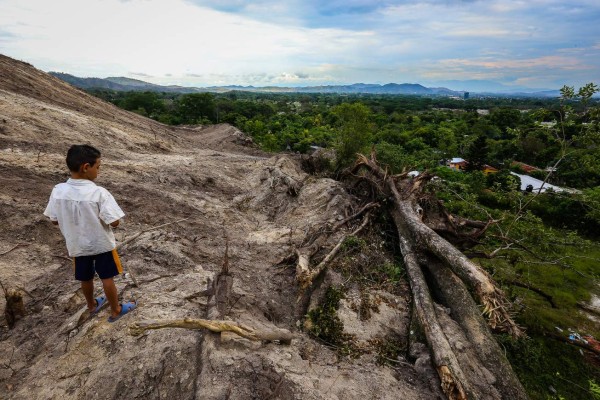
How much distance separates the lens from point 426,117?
2899 inches

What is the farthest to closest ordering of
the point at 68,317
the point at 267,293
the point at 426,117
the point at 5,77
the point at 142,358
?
the point at 426,117
the point at 5,77
the point at 267,293
the point at 68,317
the point at 142,358

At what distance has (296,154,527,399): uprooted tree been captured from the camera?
4.05 metres

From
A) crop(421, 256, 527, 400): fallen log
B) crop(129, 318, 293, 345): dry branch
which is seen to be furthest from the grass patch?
crop(129, 318, 293, 345): dry branch

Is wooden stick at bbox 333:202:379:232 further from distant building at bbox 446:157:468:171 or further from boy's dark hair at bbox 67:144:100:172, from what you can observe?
distant building at bbox 446:157:468:171

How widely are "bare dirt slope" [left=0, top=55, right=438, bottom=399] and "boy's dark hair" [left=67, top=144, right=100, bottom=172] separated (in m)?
1.74

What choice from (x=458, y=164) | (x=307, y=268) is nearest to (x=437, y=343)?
(x=307, y=268)

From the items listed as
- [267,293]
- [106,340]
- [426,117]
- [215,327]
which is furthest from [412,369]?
[426,117]

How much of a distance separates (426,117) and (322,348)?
78.3 metres

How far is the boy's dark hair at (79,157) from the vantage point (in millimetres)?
3010

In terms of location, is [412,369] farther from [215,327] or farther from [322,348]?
[215,327]

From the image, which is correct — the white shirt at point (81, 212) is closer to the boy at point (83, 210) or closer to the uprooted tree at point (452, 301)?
the boy at point (83, 210)

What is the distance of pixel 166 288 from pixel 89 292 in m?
1.01

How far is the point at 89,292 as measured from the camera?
3.51 metres

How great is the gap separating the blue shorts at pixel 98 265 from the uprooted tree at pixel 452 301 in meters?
2.87
